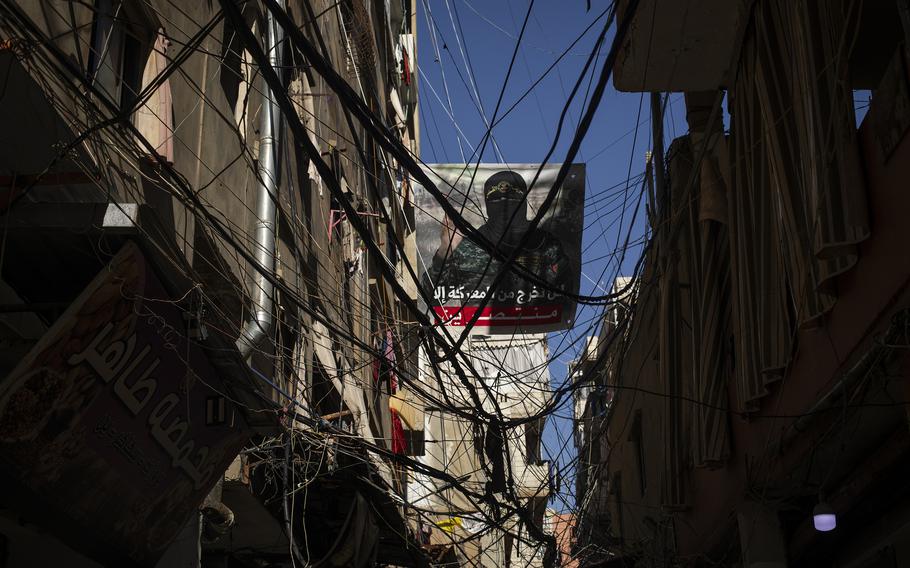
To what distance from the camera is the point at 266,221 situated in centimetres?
833

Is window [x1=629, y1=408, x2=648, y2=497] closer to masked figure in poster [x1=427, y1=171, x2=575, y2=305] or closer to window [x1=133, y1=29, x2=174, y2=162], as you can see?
masked figure in poster [x1=427, y1=171, x2=575, y2=305]

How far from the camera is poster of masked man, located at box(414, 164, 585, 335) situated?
37.9 feet

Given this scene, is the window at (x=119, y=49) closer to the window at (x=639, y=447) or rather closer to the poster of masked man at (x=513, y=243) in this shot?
the poster of masked man at (x=513, y=243)

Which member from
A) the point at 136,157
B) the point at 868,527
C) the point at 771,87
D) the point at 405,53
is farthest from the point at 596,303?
the point at 405,53

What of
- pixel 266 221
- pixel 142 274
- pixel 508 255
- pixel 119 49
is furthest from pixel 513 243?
pixel 142 274

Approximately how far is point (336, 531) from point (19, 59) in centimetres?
964

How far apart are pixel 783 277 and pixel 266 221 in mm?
4240

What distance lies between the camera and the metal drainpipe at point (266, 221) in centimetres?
755

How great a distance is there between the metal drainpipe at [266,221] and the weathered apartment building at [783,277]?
260cm

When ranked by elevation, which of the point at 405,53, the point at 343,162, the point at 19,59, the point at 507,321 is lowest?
the point at 19,59

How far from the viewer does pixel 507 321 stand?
41.2ft

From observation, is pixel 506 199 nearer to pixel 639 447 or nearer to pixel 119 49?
pixel 639 447

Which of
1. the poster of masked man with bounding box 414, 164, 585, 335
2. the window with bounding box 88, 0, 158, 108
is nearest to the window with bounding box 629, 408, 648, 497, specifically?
the poster of masked man with bounding box 414, 164, 585, 335

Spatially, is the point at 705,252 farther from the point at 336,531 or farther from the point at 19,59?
the point at 336,531
